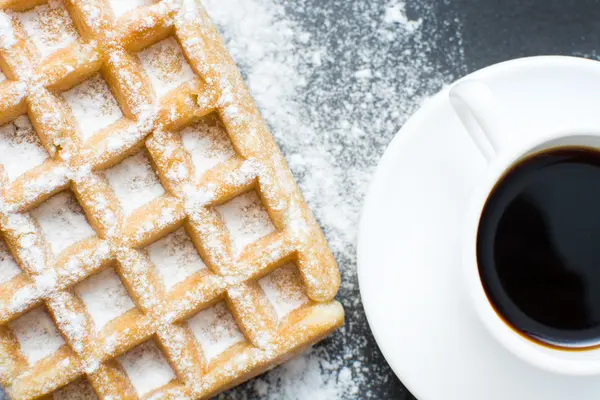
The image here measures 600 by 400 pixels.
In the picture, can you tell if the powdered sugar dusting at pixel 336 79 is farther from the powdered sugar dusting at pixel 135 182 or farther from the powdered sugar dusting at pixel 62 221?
the powdered sugar dusting at pixel 62 221

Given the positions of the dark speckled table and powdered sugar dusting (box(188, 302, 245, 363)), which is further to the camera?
the dark speckled table

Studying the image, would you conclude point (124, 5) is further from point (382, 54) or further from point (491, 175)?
point (491, 175)

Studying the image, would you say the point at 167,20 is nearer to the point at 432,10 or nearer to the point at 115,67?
the point at 115,67

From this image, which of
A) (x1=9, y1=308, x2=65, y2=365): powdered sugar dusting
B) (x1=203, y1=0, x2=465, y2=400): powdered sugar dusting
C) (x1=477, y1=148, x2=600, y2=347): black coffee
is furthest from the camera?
(x1=203, y1=0, x2=465, y2=400): powdered sugar dusting

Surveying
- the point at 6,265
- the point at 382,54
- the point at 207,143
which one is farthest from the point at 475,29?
the point at 6,265

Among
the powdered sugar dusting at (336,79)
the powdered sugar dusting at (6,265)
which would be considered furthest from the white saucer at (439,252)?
the powdered sugar dusting at (6,265)

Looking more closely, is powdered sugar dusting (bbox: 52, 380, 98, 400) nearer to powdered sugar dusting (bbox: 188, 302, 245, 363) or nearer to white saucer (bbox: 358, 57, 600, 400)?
powdered sugar dusting (bbox: 188, 302, 245, 363)

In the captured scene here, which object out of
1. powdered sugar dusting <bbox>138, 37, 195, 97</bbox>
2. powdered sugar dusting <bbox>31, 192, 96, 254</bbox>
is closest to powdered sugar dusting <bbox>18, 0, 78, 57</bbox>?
powdered sugar dusting <bbox>138, 37, 195, 97</bbox>
